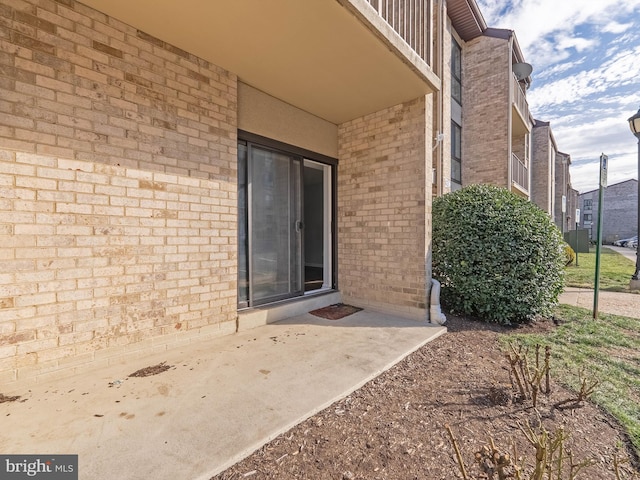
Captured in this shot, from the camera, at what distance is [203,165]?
3.36 m

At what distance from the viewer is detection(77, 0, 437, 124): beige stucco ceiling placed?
2.55 m

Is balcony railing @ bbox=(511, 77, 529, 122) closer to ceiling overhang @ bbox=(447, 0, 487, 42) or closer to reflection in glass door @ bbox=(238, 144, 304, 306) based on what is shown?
ceiling overhang @ bbox=(447, 0, 487, 42)

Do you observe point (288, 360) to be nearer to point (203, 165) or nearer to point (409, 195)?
point (203, 165)

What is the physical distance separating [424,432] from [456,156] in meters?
9.72

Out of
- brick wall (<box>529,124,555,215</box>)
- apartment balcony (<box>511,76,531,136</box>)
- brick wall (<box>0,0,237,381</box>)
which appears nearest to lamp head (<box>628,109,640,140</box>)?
apartment balcony (<box>511,76,531,136</box>)

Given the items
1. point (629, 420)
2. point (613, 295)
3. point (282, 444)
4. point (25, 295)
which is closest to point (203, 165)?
point (25, 295)

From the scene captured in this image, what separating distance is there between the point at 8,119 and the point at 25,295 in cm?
135

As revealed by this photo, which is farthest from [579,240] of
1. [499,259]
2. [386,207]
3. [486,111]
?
[386,207]

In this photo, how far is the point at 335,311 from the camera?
4664mm

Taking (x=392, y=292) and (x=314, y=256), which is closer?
(x=392, y=292)

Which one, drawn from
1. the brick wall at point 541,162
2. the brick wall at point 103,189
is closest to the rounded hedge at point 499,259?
the brick wall at point 103,189

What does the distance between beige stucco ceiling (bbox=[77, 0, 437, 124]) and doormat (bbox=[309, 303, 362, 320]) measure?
3.18 m

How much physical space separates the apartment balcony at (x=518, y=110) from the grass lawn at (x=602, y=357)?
8.40m

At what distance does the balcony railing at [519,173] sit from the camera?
11.3 metres
